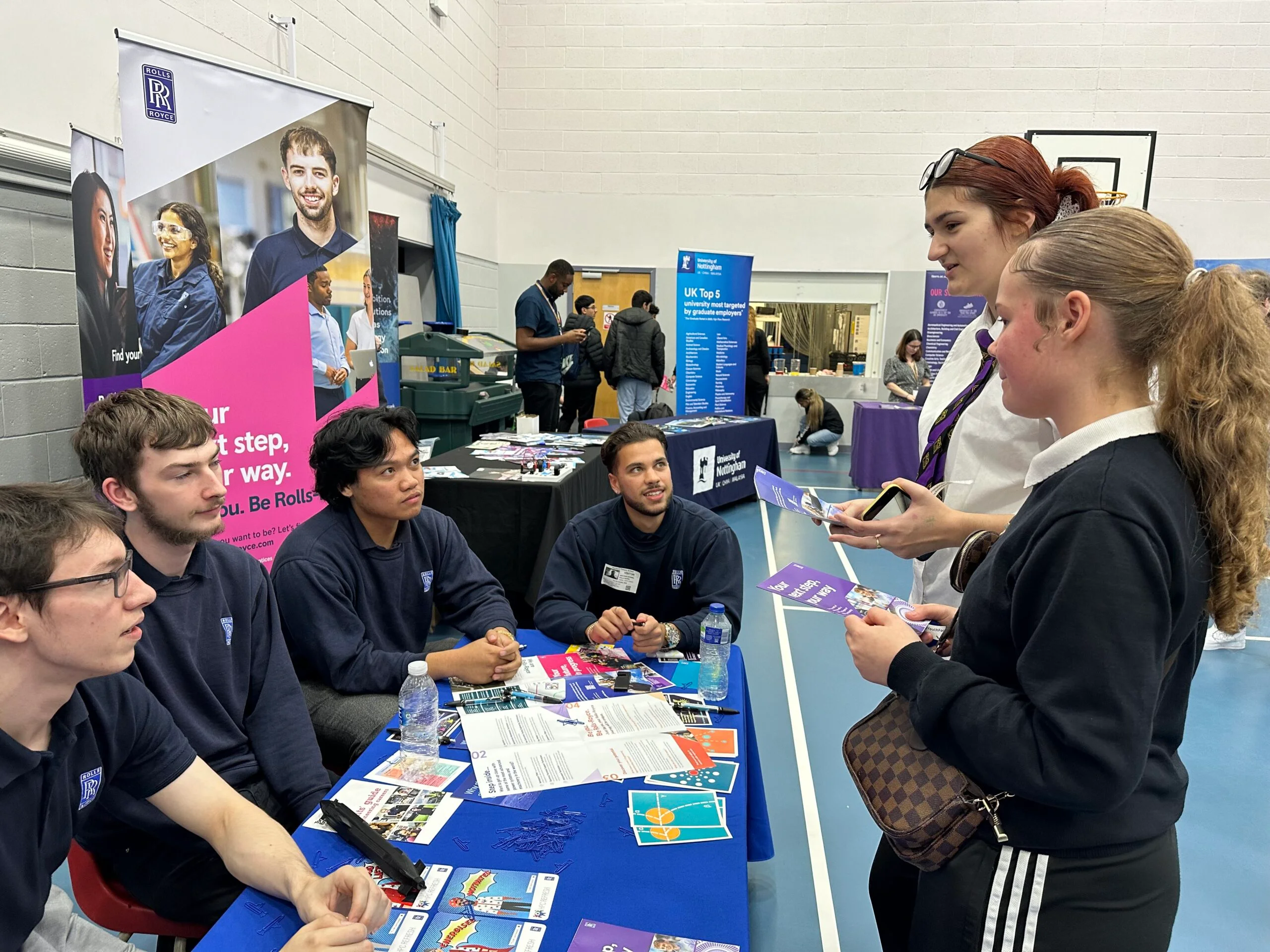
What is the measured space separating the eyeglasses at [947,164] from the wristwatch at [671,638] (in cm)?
127

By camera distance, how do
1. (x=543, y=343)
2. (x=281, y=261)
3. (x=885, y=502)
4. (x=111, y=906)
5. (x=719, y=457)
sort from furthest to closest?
(x=543, y=343), (x=719, y=457), (x=281, y=261), (x=885, y=502), (x=111, y=906)

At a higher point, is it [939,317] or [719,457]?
[939,317]

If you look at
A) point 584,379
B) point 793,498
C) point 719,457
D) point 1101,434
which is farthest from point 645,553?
point 584,379

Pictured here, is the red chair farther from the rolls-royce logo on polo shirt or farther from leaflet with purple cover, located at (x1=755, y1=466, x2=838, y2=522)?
leaflet with purple cover, located at (x1=755, y1=466, x2=838, y2=522)

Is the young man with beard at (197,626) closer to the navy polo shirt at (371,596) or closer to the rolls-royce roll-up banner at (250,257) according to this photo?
the navy polo shirt at (371,596)

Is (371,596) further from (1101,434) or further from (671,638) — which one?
(1101,434)

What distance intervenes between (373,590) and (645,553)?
89 centimetres

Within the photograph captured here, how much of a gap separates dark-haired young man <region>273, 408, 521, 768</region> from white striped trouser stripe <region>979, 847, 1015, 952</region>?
1.20m

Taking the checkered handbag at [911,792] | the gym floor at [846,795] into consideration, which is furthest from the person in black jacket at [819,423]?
the checkered handbag at [911,792]

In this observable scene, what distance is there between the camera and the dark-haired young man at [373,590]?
6.53 ft

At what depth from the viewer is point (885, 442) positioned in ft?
25.1

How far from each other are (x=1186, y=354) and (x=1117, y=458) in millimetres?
154

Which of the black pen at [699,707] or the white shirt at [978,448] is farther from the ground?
the white shirt at [978,448]

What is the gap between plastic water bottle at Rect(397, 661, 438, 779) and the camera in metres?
1.54
